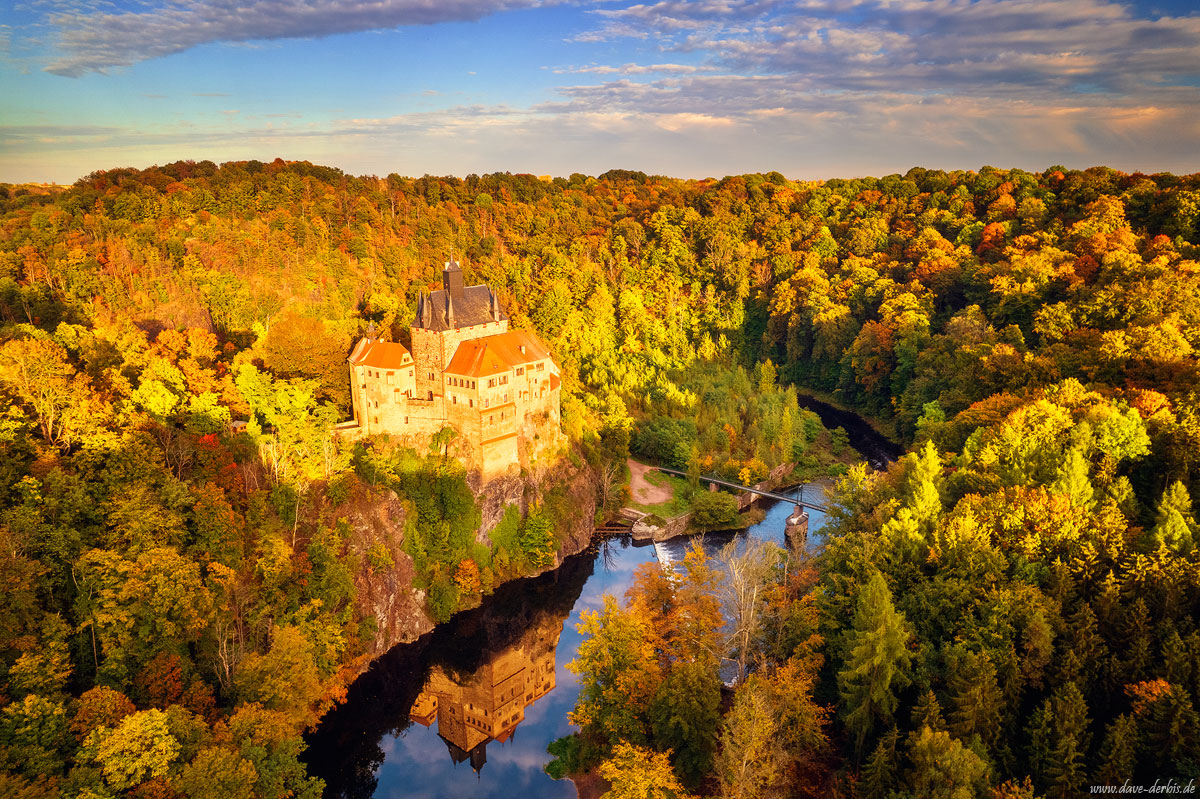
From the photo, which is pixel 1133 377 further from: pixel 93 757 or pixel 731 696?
pixel 93 757

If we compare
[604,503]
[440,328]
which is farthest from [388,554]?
[604,503]

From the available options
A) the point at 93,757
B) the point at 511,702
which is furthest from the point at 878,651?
the point at 93,757

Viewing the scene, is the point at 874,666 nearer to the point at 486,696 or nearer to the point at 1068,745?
the point at 1068,745

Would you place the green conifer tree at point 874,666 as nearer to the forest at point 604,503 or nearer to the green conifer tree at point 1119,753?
the forest at point 604,503

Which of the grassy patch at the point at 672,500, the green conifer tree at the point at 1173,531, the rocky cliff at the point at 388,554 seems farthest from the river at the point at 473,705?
the green conifer tree at the point at 1173,531

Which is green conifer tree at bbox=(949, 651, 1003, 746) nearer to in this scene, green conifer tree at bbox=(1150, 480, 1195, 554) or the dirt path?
green conifer tree at bbox=(1150, 480, 1195, 554)

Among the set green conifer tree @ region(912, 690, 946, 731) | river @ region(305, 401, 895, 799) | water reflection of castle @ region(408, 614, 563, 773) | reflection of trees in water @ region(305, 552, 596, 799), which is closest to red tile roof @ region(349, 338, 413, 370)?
reflection of trees in water @ region(305, 552, 596, 799)
